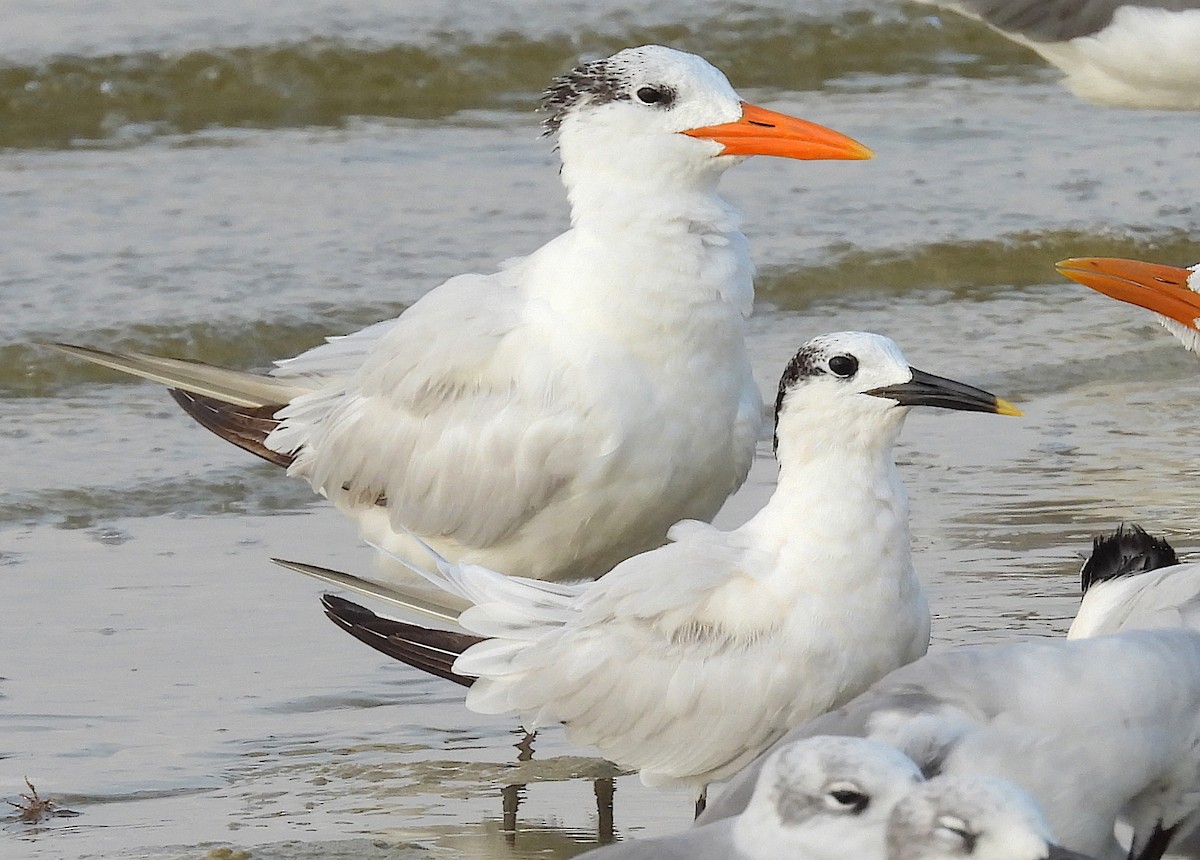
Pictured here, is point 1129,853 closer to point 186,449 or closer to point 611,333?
point 611,333

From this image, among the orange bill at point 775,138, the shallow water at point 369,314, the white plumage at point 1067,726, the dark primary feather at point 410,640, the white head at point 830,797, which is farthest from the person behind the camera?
the orange bill at point 775,138

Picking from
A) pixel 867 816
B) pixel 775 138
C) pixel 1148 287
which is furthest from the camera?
pixel 1148 287

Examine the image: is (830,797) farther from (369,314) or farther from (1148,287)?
(369,314)

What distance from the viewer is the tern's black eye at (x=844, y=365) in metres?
4.02

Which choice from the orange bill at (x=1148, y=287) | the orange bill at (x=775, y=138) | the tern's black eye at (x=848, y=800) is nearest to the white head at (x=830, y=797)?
the tern's black eye at (x=848, y=800)

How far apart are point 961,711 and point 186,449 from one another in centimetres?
353

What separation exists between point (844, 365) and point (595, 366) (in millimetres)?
731

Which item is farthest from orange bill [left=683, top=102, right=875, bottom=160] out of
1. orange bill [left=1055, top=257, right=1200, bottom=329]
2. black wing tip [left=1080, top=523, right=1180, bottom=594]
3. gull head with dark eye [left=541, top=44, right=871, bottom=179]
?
black wing tip [left=1080, top=523, right=1180, bottom=594]

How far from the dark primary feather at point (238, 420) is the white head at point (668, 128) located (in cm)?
99

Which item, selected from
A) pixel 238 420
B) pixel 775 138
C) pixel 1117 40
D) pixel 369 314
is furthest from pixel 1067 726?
pixel 369 314

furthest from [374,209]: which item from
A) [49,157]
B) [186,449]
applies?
[186,449]

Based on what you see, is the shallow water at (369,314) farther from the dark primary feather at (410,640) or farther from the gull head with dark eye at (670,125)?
the gull head with dark eye at (670,125)

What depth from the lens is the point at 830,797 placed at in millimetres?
2898

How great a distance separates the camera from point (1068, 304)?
8.09 meters
